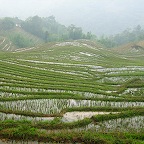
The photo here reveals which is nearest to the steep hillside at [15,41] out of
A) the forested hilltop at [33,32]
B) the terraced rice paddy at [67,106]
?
the forested hilltop at [33,32]

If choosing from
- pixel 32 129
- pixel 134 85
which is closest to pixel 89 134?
pixel 32 129

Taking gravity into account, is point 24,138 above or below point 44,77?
below

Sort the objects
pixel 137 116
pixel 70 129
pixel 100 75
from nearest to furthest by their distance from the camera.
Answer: pixel 70 129
pixel 137 116
pixel 100 75

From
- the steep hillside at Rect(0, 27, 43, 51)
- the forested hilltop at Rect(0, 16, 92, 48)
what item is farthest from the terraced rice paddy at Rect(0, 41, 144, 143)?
the forested hilltop at Rect(0, 16, 92, 48)

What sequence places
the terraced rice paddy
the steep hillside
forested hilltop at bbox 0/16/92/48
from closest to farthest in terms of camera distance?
1. the terraced rice paddy
2. the steep hillside
3. forested hilltop at bbox 0/16/92/48

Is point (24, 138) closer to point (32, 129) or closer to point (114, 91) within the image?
point (32, 129)

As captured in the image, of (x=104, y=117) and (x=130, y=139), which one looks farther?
(x=104, y=117)

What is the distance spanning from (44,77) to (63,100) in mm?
12400

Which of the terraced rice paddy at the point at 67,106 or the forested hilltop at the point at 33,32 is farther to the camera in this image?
the forested hilltop at the point at 33,32

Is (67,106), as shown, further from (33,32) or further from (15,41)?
(33,32)

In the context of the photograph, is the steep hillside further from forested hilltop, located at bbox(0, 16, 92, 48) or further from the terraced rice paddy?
the terraced rice paddy

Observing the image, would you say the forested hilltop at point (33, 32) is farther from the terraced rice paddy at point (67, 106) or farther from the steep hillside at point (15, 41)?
the terraced rice paddy at point (67, 106)

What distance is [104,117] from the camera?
2466 centimetres

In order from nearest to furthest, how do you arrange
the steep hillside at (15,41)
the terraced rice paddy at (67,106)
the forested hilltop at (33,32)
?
the terraced rice paddy at (67,106) < the steep hillside at (15,41) < the forested hilltop at (33,32)
